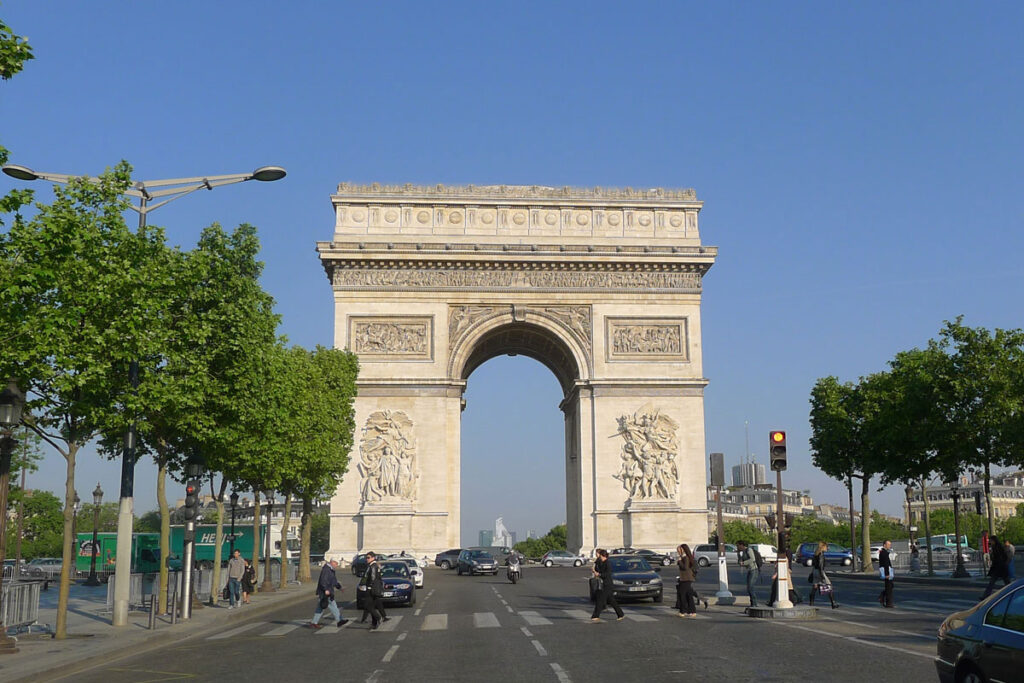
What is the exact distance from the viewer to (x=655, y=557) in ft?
169

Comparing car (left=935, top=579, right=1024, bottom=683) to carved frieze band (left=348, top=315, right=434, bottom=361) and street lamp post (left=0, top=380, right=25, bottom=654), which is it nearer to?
street lamp post (left=0, top=380, right=25, bottom=654)

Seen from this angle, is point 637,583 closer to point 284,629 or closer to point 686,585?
point 686,585

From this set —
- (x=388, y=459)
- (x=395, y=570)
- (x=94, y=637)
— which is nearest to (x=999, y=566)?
(x=395, y=570)

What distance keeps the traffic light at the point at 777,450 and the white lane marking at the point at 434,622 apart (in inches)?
339

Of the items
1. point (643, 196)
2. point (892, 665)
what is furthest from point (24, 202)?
point (643, 196)

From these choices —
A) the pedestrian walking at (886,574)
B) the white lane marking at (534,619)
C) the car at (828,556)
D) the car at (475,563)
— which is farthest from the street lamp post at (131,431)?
the car at (828,556)

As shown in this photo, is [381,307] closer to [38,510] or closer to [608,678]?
[608,678]

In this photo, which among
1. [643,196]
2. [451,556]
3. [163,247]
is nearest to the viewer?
[163,247]

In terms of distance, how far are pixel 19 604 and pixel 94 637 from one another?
2272 mm

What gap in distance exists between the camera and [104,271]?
814 inches

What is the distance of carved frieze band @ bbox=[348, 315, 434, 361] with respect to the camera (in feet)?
188

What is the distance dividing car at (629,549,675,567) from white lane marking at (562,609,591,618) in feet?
74.2

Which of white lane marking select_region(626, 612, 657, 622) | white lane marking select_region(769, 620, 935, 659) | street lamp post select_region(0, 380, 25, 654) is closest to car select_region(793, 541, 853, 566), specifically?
white lane marking select_region(626, 612, 657, 622)

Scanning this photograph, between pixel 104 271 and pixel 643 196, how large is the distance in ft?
141
